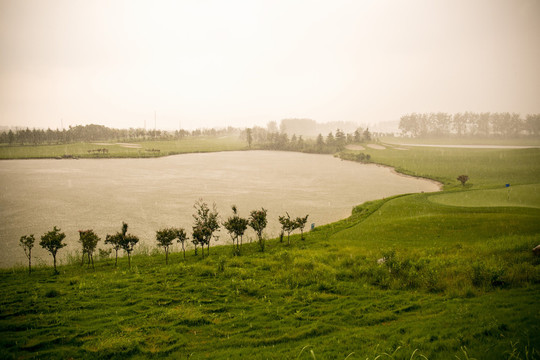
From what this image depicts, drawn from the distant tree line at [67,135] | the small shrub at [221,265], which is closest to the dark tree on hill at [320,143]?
the distant tree line at [67,135]

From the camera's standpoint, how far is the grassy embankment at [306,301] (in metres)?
8.62

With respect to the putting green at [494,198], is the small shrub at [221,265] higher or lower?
lower

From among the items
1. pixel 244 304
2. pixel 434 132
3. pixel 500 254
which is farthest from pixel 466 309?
pixel 434 132

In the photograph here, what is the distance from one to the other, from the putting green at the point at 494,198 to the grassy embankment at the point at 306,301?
776 cm

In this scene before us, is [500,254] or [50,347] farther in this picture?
[500,254]

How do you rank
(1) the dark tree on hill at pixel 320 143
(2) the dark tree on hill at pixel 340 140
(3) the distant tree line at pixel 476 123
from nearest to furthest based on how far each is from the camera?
(1) the dark tree on hill at pixel 320 143 → (2) the dark tree on hill at pixel 340 140 → (3) the distant tree line at pixel 476 123

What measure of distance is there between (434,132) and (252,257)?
184047 millimetres

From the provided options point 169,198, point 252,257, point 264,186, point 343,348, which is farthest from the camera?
point 264,186

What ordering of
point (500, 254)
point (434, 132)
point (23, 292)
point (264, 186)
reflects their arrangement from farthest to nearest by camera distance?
point (434, 132), point (264, 186), point (500, 254), point (23, 292)

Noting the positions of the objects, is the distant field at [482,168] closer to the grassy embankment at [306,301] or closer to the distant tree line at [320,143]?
the grassy embankment at [306,301]

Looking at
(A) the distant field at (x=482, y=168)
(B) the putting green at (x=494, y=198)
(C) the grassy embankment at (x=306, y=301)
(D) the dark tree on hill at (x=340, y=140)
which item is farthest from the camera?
(D) the dark tree on hill at (x=340, y=140)

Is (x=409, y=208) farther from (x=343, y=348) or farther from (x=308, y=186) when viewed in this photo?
(x=343, y=348)

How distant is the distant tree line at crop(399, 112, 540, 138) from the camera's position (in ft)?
440

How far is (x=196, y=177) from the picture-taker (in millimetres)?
57344
